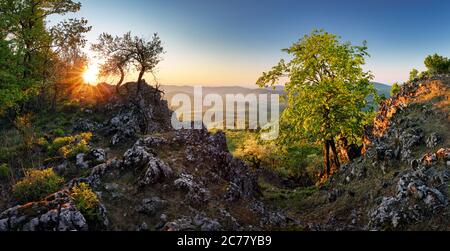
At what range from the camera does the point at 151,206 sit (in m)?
19.5

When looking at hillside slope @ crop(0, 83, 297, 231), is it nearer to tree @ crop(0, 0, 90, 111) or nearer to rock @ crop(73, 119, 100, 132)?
rock @ crop(73, 119, 100, 132)

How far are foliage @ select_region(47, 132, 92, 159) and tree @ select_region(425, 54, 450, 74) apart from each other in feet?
164

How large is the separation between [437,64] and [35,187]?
5534 cm

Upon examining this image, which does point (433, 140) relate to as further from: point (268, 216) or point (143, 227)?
point (143, 227)

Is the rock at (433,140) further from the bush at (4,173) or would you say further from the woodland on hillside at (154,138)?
the bush at (4,173)

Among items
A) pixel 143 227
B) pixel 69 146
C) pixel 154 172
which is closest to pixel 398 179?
pixel 154 172

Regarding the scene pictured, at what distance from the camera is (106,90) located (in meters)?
42.9

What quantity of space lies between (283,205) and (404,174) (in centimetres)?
1235

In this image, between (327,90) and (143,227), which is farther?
(327,90)

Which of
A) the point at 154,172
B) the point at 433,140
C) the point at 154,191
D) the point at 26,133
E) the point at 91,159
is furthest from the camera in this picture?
the point at 26,133
